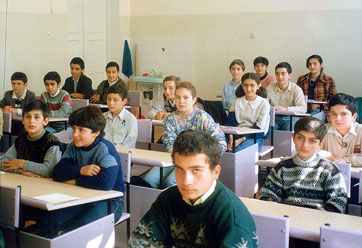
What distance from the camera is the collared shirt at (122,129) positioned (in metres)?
3.90

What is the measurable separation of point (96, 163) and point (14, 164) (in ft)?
1.91

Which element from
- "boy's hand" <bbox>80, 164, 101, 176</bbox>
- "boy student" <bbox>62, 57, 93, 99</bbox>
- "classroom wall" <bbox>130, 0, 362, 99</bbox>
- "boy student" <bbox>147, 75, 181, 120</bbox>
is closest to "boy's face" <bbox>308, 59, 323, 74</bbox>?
"classroom wall" <bbox>130, 0, 362, 99</bbox>

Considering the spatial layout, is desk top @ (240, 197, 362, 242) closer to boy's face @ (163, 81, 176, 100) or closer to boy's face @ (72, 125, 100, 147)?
boy's face @ (72, 125, 100, 147)

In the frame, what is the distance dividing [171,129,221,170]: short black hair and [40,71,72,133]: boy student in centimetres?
362

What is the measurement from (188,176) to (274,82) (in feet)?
15.2

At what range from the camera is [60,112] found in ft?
16.8

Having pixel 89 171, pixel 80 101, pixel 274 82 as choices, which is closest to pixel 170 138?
pixel 89 171

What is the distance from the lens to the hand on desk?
2781 millimetres

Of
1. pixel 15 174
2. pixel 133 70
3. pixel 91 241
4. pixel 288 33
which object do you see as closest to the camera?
pixel 91 241

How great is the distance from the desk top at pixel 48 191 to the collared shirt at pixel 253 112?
2371 millimetres

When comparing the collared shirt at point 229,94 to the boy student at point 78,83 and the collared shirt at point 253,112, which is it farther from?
the boy student at point 78,83

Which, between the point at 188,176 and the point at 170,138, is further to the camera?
the point at 170,138

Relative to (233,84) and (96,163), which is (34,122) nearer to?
(96,163)

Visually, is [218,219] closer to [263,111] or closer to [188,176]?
[188,176]
